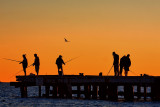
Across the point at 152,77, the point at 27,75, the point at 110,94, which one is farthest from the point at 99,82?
the point at 27,75

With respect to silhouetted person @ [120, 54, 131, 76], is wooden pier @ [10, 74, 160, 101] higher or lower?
lower

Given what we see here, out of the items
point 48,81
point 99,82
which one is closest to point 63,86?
point 48,81

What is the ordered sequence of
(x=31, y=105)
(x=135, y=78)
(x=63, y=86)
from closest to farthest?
(x=135, y=78)
(x=31, y=105)
(x=63, y=86)

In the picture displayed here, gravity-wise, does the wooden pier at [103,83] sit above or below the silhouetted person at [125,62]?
below

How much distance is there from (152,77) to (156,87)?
111cm

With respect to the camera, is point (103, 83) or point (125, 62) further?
point (103, 83)

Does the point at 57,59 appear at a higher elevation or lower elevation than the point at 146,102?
higher

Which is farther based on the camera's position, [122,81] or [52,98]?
[52,98]

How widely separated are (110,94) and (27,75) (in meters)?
9.16

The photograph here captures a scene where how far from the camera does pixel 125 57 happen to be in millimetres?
46406

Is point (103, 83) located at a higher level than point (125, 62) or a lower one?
lower

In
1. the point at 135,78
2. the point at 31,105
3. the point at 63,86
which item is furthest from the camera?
the point at 63,86

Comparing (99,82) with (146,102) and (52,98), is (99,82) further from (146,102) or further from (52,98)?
(52,98)

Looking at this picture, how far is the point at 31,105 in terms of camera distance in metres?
48.9
